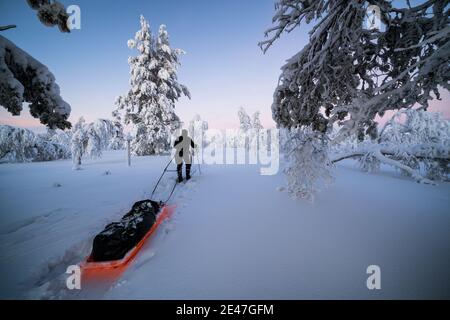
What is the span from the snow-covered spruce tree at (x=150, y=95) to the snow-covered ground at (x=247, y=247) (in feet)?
41.7

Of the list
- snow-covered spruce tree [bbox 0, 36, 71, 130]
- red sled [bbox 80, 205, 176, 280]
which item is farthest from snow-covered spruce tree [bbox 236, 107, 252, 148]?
red sled [bbox 80, 205, 176, 280]

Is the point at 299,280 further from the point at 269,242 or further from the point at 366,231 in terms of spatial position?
the point at 366,231

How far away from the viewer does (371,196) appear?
6168 mm

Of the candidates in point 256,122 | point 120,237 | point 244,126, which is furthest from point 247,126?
point 120,237

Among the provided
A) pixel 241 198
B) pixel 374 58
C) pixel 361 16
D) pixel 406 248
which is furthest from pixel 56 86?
pixel 406 248

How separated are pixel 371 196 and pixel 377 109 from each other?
4179 mm

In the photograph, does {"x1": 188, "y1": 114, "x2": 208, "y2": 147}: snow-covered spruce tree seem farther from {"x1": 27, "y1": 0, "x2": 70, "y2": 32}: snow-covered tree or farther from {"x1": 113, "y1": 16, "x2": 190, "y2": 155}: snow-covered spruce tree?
{"x1": 27, "y1": 0, "x2": 70, "y2": 32}: snow-covered tree

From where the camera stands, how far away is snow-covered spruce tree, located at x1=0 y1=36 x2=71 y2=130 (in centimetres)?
317

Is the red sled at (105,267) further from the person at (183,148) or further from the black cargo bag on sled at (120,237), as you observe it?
the person at (183,148)

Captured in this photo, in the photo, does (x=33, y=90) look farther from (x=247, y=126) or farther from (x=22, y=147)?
(x=247, y=126)

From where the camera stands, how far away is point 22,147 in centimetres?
1719

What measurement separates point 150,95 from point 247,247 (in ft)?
57.6

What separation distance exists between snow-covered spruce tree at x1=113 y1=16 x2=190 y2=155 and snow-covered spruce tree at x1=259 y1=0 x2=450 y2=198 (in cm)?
1550

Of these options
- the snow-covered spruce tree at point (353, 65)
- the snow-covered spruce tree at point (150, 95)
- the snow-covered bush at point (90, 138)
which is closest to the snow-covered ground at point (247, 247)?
the snow-covered spruce tree at point (353, 65)
